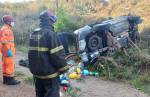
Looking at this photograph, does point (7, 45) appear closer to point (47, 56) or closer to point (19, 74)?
point (19, 74)

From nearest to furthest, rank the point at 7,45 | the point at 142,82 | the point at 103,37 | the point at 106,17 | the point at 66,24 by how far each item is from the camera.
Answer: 1. the point at 7,45
2. the point at 142,82
3. the point at 103,37
4. the point at 66,24
5. the point at 106,17

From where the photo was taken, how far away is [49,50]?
16.8ft

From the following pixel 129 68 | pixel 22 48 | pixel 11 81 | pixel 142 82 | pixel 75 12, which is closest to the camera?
pixel 11 81

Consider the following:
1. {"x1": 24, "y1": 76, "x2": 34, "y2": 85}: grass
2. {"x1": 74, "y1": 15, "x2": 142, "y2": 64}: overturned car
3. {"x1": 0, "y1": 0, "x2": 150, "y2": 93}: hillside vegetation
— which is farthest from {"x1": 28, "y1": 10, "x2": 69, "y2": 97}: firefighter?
{"x1": 74, "y1": 15, "x2": 142, "y2": 64}: overturned car

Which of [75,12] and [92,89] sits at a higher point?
[75,12]

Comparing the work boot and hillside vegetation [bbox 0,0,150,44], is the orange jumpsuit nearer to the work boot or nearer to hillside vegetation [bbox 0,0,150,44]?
the work boot

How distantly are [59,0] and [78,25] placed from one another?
718 centimetres

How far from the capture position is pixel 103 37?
10.7 metres

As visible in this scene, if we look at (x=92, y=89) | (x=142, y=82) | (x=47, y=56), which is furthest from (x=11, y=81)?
(x=142, y=82)

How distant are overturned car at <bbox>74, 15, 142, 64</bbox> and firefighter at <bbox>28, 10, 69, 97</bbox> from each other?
4884 millimetres

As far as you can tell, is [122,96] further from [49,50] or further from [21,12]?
[21,12]

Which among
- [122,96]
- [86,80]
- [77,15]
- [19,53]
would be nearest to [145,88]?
[122,96]

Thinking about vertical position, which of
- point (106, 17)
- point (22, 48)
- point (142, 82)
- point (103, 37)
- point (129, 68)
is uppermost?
point (106, 17)

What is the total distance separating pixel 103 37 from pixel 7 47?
3873mm
